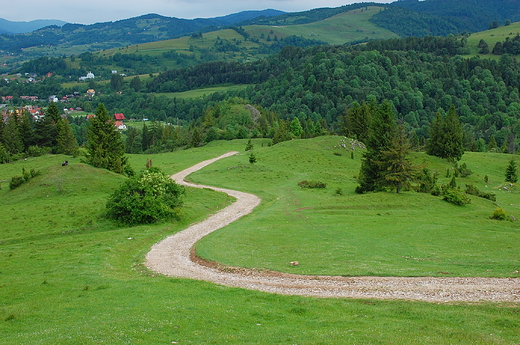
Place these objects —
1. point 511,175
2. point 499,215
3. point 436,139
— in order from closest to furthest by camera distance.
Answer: point 499,215 < point 511,175 < point 436,139

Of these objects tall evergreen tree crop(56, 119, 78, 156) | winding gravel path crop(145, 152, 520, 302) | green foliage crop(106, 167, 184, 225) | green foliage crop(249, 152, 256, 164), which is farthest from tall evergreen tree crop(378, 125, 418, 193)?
tall evergreen tree crop(56, 119, 78, 156)

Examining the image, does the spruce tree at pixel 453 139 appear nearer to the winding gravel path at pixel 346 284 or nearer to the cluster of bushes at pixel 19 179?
the winding gravel path at pixel 346 284

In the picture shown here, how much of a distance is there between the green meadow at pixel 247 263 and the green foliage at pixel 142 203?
1.47 meters

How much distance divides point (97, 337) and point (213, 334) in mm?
3958

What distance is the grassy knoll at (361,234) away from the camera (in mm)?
24891

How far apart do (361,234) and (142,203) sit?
20.7m

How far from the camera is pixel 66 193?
49469mm

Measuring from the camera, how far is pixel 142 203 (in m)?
38.6

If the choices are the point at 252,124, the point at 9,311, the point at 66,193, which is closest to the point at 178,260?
the point at 9,311

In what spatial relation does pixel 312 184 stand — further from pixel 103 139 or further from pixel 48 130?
pixel 48 130

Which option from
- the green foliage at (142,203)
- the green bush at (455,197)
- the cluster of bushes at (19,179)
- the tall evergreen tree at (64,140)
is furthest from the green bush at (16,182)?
the green bush at (455,197)

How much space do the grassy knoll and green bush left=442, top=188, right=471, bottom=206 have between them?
91 cm

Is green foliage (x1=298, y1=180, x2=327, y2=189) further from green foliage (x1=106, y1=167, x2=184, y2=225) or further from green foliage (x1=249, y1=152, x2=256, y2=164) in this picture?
green foliage (x1=106, y1=167, x2=184, y2=225)

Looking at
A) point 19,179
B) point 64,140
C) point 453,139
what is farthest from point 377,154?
point 64,140
